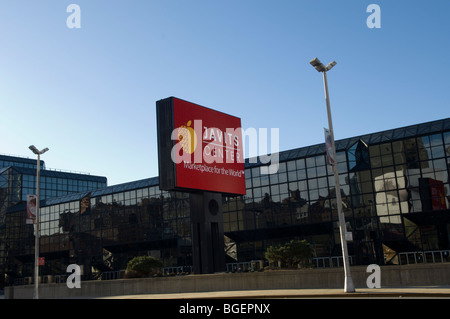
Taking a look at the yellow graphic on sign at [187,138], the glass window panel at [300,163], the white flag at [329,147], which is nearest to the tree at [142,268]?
the yellow graphic on sign at [187,138]

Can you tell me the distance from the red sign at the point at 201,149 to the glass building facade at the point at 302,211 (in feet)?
58.0

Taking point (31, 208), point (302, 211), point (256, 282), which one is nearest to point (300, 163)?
point (302, 211)

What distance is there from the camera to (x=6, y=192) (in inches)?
3772

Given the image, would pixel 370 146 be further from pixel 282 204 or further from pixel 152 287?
pixel 152 287

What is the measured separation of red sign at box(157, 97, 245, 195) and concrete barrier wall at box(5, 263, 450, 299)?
6974 millimetres

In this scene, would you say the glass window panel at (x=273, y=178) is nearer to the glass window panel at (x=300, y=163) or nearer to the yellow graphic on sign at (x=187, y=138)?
the glass window panel at (x=300, y=163)

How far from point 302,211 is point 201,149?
25.7 meters

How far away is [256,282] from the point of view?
33.0m

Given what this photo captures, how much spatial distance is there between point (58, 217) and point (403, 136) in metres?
57.4

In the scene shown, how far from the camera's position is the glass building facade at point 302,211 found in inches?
2005

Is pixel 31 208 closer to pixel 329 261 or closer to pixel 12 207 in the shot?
pixel 329 261
